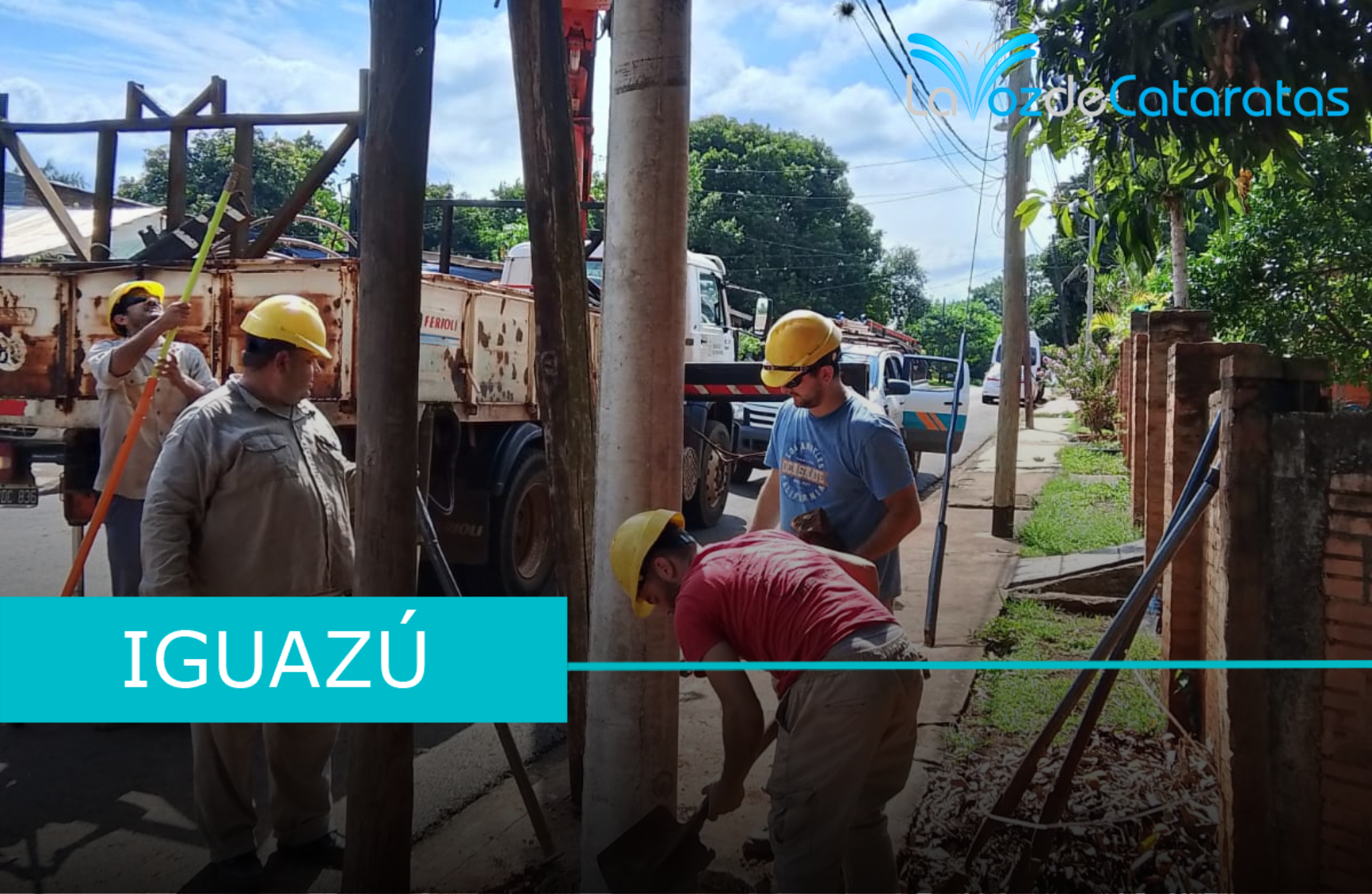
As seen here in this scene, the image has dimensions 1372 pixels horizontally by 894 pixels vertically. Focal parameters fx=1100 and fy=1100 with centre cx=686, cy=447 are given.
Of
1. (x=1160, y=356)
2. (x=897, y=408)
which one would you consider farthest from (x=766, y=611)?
(x=897, y=408)

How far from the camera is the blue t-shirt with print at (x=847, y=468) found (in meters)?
3.64

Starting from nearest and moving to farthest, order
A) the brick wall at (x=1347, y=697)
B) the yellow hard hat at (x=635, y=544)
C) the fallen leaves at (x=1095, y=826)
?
the yellow hard hat at (x=635, y=544)
the brick wall at (x=1347, y=697)
the fallen leaves at (x=1095, y=826)

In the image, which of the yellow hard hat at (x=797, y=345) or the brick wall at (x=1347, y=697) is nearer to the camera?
the brick wall at (x=1347, y=697)

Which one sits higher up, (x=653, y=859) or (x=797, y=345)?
(x=797, y=345)

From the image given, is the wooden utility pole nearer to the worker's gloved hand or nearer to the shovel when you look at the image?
the shovel

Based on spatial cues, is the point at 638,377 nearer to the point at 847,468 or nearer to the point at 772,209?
the point at 847,468

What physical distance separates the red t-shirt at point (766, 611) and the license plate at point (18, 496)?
15.1ft

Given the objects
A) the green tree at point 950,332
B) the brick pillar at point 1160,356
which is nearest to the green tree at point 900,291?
the green tree at point 950,332

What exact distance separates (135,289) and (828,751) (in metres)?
→ 3.88

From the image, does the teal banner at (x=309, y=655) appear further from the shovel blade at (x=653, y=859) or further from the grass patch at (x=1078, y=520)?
the grass patch at (x=1078, y=520)

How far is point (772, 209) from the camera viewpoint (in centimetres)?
3703

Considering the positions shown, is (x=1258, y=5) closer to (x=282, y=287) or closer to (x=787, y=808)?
(x=787, y=808)

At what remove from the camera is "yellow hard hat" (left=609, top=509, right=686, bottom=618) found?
2842mm

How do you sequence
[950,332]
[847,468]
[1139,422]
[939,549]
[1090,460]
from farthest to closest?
[950,332] → [1090,460] → [1139,422] → [939,549] → [847,468]
